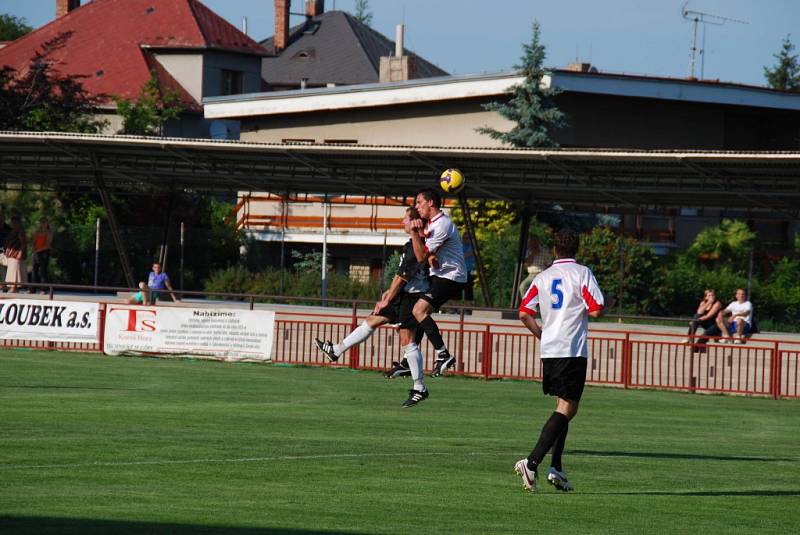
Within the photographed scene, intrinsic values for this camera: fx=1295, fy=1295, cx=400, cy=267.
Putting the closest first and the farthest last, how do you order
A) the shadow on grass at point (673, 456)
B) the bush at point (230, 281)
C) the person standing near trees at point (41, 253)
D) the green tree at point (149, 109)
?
the shadow on grass at point (673, 456)
the person standing near trees at point (41, 253)
the bush at point (230, 281)
the green tree at point (149, 109)

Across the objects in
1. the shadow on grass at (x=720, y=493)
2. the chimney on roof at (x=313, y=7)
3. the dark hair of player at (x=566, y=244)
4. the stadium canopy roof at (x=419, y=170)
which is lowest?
the shadow on grass at (x=720, y=493)

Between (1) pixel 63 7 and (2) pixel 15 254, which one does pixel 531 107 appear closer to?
(2) pixel 15 254

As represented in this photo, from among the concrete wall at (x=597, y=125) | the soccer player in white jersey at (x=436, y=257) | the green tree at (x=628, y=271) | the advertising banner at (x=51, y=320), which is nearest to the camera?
the soccer player in white jersey at (x=436, y=257)

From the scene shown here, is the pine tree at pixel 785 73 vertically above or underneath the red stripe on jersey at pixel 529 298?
above

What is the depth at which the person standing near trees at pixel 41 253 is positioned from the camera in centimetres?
3794

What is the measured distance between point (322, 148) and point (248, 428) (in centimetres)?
1997

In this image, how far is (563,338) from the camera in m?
10.6

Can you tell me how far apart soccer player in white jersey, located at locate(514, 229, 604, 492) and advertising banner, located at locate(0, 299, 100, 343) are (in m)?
19.6

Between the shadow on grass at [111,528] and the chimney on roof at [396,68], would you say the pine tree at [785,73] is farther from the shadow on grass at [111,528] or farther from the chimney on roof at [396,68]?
the shadow on grass at [111,528]

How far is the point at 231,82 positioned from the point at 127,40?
6.35m

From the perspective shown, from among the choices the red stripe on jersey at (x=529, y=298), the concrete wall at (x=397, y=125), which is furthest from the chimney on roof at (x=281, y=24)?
the red stripe on jersey at (x=529, y=298)

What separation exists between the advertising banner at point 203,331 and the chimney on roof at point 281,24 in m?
71.3

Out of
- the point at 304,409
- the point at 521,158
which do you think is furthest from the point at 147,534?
the point at 521,158

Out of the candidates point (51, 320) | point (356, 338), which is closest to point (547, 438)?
point (356, 338)
